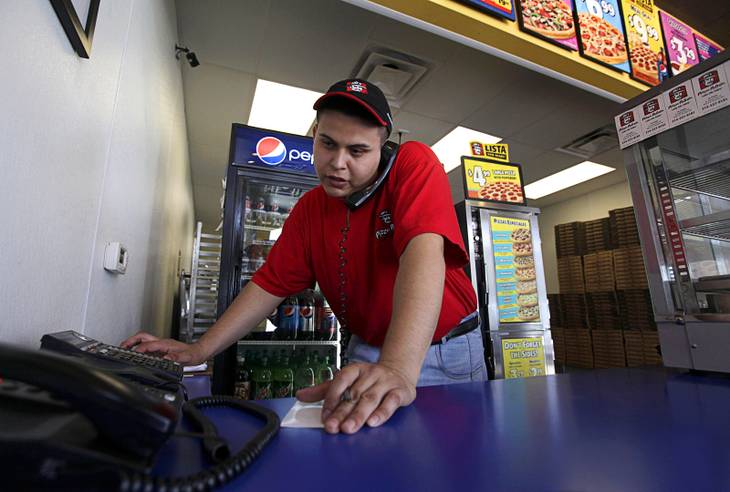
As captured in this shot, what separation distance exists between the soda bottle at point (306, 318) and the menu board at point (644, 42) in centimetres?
322

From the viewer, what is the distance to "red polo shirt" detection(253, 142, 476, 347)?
103 centimetres

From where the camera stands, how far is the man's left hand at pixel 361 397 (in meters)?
0.55

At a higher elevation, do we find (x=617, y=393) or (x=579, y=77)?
(x=579, y=77)

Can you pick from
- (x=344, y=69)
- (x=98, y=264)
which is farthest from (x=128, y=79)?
(x=344, y=69)

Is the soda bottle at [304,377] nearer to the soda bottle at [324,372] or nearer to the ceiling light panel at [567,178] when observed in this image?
the soda bottle at [324,372]

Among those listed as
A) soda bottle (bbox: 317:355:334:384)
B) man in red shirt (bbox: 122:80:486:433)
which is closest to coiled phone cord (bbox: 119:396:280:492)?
man in red shirt (bbox: 122:80:486:433)

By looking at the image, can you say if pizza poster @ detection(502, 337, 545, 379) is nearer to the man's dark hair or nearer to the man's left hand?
the man's dark hair

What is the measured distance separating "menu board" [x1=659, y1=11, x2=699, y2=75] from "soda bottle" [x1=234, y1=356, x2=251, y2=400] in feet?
14.2

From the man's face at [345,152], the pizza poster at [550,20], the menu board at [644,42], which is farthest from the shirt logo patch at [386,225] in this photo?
the menu board at [644,42]

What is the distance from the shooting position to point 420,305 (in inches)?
33.2

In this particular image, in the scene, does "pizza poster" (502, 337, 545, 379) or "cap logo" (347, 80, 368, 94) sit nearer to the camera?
"cap logo" (347, 80, 368, 94)

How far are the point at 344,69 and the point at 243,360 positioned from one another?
2711mm

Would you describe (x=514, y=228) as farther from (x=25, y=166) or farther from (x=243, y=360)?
(x=25, y=166)

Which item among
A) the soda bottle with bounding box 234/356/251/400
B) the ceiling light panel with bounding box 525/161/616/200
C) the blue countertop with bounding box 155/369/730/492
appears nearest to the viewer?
the blue countertop with bounding box 155/369/730/492
